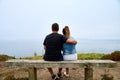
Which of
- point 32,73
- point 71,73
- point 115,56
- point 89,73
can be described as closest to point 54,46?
point 32,73

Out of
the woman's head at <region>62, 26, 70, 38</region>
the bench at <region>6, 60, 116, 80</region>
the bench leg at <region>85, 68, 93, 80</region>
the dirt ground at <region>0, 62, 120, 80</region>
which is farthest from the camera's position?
the dirt ground at <region>0, 62, 120, 80</region>

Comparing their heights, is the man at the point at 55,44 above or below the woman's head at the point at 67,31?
below

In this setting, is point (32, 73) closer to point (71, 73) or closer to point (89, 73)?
point (89, 73)

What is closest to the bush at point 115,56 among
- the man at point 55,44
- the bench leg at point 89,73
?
the bench leg at point 89,73

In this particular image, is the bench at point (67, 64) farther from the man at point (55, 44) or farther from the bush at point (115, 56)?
the bush at point (115, 56)

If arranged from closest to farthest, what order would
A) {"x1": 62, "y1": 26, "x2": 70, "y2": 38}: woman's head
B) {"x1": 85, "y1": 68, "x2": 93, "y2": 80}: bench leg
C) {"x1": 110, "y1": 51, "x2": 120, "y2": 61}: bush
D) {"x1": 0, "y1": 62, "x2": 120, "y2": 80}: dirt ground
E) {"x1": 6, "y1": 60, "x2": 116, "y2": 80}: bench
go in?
{"x1": 6, "y1": 60, "x2": 116, "y2": 80}: bench
{"x1": 85, "y1": 68, "x2": 93, "y2": 80}: bench leg
{"x1": 62, "y1": 26, "x2": 70, "y2": 38}: woman's head
{"x1": 0, "y1": 62, "x2": 120, "y2": 80}: dirt ground
{"x1": 110, "y1": 51, "x2": 120, "y2": 61}: bush

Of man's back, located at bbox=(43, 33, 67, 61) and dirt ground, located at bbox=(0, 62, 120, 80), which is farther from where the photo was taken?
dirt ground, located at bbox=(0, 62, 120, 80)

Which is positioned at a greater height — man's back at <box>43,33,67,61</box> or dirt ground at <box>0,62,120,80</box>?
man's back at <box>43,33,67,61</box>

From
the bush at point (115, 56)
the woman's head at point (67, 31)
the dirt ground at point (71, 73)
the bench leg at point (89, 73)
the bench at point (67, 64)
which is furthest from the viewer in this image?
the bush at point (115, 56)

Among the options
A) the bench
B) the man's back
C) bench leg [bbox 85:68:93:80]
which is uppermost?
the man's back

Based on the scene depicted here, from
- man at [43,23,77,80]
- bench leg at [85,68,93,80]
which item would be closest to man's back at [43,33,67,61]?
man at [43,23,77,80]

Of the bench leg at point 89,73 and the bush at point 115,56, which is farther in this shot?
the bush at point 115,56

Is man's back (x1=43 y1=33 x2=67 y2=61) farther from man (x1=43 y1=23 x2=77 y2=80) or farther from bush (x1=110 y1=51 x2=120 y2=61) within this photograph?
bush (x1=110 y1=51 x2=120 y2=61)

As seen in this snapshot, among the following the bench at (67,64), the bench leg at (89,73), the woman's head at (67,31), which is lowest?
the bench leg at (89,73)
